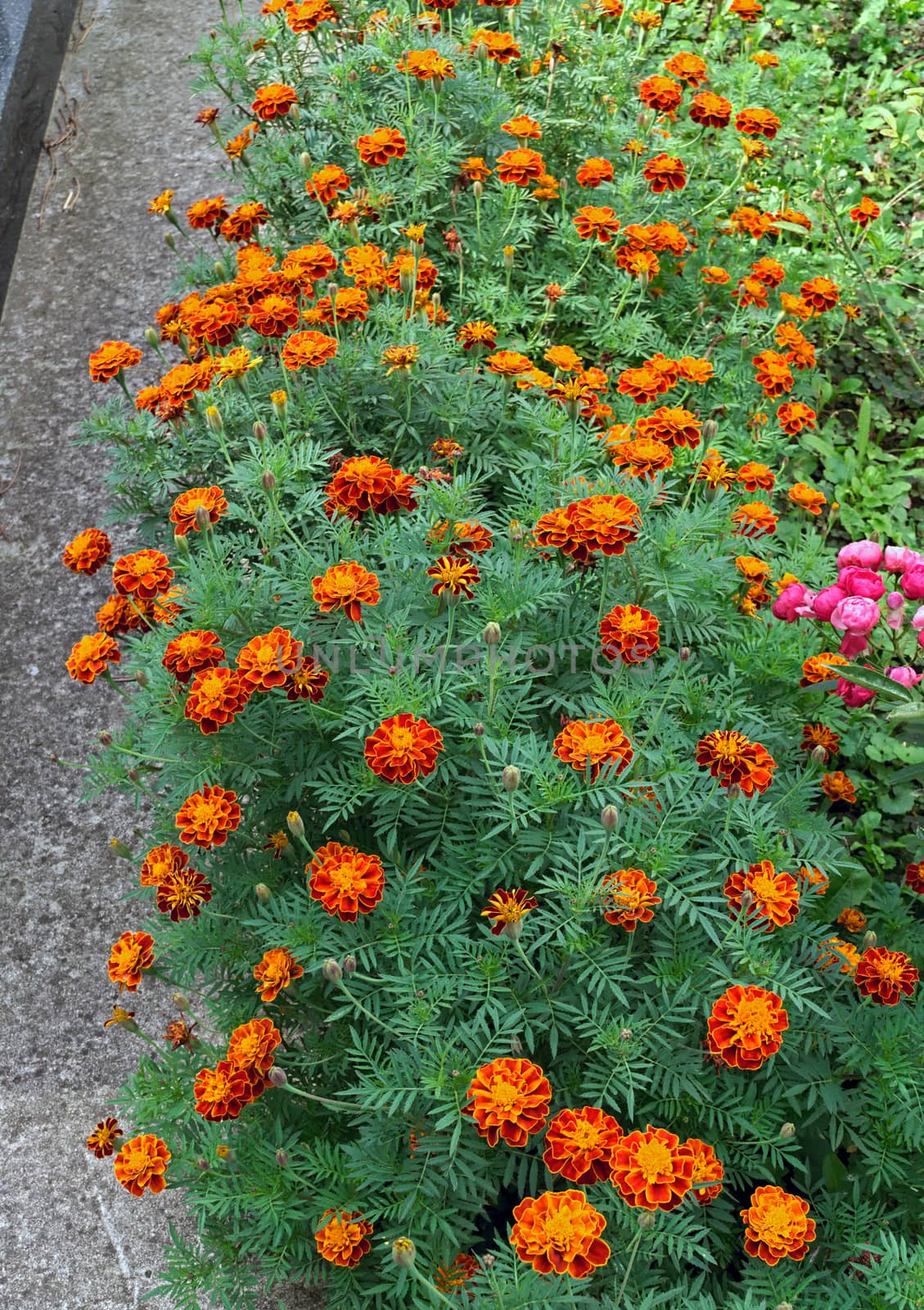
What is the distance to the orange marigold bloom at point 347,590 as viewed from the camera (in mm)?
1775

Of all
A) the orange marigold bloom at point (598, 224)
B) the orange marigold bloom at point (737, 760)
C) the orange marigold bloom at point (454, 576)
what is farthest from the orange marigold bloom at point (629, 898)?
the orange marigold bloom at point (598, 224)

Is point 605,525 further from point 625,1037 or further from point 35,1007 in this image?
point 35,1007

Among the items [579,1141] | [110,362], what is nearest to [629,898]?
[579,1141]

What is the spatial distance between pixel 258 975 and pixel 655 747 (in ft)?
2.64

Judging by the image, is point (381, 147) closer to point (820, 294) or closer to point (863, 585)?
point (820, 294)

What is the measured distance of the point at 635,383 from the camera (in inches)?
92.3

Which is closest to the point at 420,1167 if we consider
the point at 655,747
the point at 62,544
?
the point at 655,747

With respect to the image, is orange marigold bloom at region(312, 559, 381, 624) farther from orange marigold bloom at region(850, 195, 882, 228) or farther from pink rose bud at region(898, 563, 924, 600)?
orange marigold bloom at region(850, 195, 882, 228)

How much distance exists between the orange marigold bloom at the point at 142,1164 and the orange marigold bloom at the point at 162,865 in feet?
1.33

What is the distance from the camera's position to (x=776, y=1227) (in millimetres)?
1451

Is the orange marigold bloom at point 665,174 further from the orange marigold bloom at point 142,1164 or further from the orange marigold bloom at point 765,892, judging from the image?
the orange marigold bloom at point 142,1164

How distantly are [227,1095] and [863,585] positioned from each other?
142 cm

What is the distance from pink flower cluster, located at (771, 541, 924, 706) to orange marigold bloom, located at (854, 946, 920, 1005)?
1.70 feet

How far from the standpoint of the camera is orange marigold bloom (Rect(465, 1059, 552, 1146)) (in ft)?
4.51
